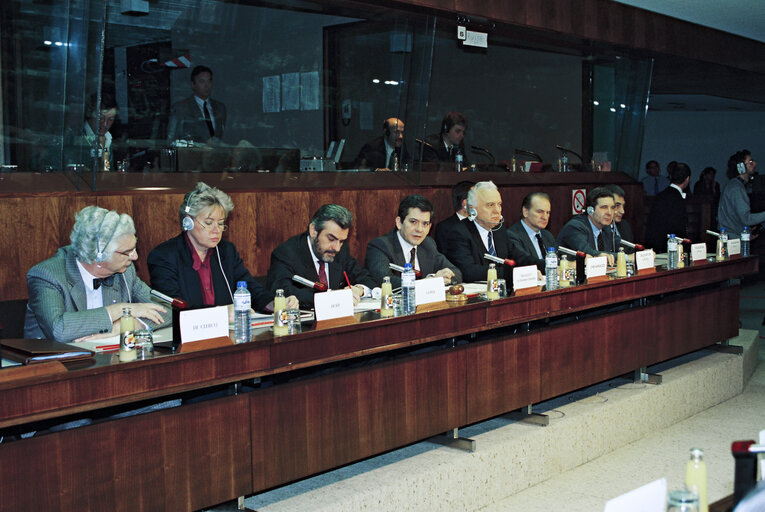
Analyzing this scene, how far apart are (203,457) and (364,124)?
3140 mm

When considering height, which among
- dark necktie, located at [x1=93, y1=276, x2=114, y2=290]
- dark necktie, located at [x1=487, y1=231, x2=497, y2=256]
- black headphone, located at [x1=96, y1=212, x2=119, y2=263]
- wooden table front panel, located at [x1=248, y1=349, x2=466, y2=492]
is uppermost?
black headphone, located at [x1=96, y1=212, x2=119, y2=263]

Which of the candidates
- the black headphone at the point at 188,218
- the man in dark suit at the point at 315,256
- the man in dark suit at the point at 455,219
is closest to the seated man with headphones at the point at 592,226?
the man in dark suit at the point at 455,219

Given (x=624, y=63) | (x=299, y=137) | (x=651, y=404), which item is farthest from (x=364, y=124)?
(x=624, y=63)

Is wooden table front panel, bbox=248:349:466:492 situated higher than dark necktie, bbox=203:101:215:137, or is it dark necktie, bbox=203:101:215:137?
dark necktie, bbox=203:101:215:137

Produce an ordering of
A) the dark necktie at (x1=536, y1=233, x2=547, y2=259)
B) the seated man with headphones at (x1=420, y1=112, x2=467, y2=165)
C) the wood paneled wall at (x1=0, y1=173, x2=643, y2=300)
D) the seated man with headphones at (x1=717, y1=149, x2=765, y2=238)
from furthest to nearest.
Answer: the seated man with headphones at (x1=717, y1=149, x2=765, y2=238), the seated man with headphones at (x1=420, y1=112, x2=467, y2=165), the dark necktie at (x1=536, y1=233, x2=547, y2=259), the wood paneled wall at (x1=0, y1=173, x2=643, y2=300)

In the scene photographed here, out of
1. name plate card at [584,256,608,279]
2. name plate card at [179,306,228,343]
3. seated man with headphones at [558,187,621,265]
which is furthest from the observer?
seated man with headphones at [558,187,621,265]

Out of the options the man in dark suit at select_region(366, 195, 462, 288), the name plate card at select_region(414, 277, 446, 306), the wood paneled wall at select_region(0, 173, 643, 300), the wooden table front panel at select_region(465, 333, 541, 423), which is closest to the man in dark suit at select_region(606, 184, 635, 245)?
the wood paneled wall at select_region(0, 173, 643, 300)

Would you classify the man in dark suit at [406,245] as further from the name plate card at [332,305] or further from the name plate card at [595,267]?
the name plate card at [332,305]

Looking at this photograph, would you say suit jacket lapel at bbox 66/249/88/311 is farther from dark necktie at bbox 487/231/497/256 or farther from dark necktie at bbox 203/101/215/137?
dark necktie at bbox 487/231/497/256

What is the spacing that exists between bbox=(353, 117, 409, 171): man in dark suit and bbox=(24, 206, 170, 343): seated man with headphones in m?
2.45

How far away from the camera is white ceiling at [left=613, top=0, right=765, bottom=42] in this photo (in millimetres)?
6277

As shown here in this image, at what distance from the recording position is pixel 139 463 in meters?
2.23

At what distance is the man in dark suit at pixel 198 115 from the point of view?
439 cm

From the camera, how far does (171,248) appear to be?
3318 millimetres
